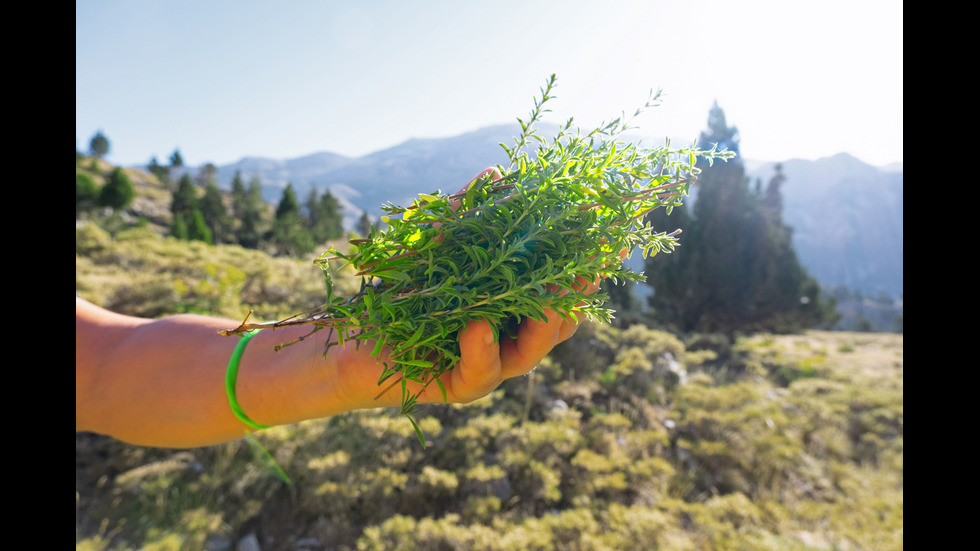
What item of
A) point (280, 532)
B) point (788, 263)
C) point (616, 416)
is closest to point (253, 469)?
point (280, 532)

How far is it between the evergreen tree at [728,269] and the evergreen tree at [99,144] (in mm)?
68120

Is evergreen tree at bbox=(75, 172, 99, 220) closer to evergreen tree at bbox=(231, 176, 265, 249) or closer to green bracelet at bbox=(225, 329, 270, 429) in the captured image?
evergreen tree at bbox=(231, 176, 265, 249)

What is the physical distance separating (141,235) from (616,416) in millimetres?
11970

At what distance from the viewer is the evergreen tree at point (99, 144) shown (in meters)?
55.5

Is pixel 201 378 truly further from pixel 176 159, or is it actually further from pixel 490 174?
pixel 176 159

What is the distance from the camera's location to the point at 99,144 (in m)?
55.6

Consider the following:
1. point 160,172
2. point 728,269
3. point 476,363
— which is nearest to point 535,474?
point 476,363

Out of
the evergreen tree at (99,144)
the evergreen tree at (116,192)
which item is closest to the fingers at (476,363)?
the evergreen tree at (116,192)

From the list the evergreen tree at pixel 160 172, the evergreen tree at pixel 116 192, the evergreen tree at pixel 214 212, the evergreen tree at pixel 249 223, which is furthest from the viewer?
the evergreen tree at pixel 160 172

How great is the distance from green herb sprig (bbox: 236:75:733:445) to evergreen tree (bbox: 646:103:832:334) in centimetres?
1565

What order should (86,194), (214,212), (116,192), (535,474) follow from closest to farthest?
(535,474), (86,194), (116,192), (214,212)

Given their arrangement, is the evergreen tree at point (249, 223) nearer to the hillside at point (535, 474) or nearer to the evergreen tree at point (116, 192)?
the evergreen tree at point (116, 192)

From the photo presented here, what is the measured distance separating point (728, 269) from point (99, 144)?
232 feet

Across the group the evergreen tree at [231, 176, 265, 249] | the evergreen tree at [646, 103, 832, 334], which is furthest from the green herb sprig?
the evergreen tree at [231, 176, 265, 249]
